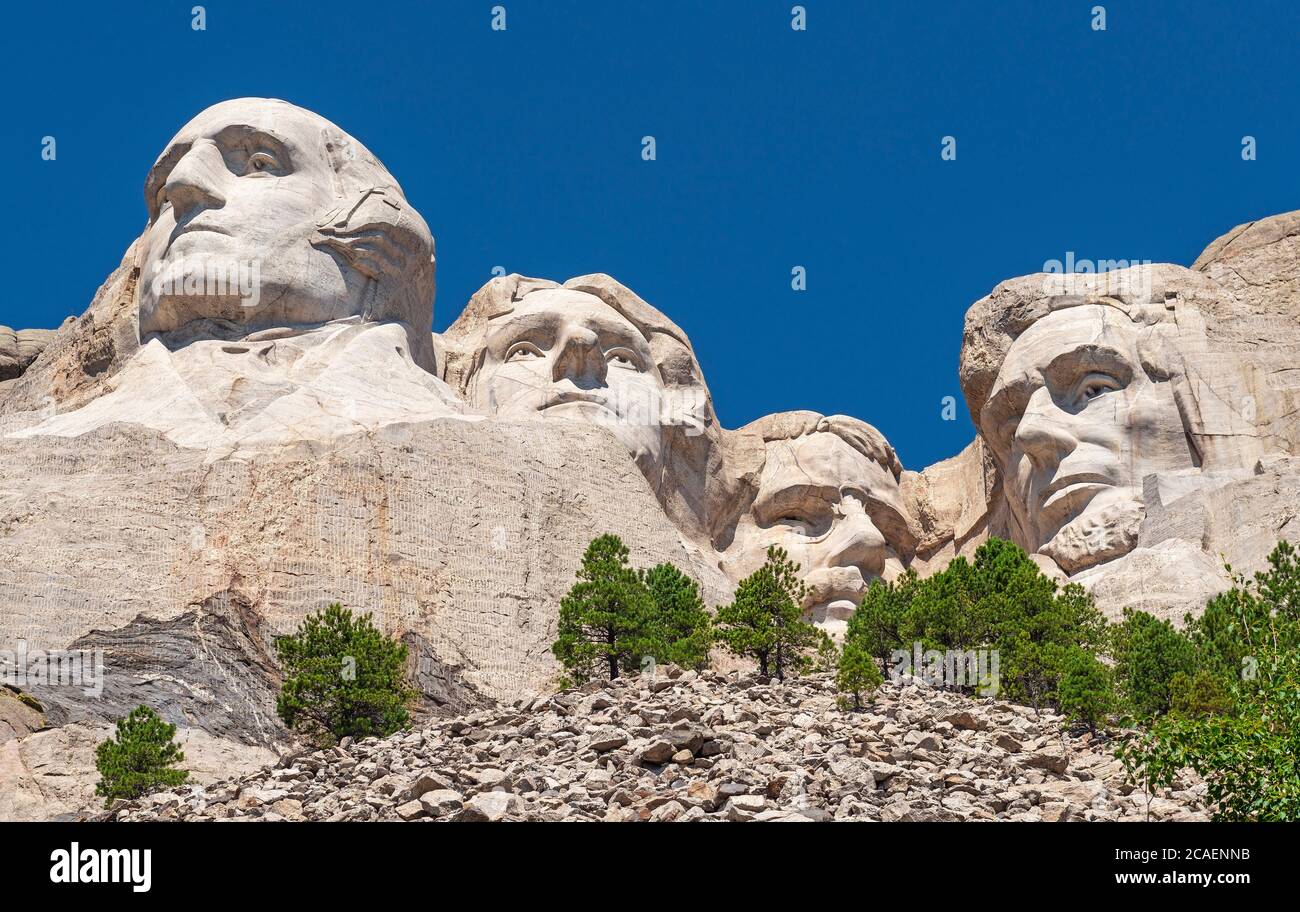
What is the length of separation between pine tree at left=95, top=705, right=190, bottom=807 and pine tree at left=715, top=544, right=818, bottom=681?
590 cm

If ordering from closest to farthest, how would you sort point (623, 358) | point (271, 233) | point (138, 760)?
1. point (138, 760)
2. point (271, 233)
3. point (623, 358)

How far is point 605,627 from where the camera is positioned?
28672 millimetres

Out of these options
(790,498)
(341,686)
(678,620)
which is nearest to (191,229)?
(678,620)

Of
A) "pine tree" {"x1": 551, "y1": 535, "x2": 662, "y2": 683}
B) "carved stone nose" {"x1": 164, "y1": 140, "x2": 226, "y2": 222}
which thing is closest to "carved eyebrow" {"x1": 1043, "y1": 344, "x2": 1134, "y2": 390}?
"carved stone nose" {"x1": 164, "y1": 140, "x2": 226, "y2": 222}

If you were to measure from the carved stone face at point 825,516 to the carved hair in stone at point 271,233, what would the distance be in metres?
8.14

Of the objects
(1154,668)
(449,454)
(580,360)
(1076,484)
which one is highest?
(580,360)

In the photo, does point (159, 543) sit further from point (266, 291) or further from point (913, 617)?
point (913, 617)

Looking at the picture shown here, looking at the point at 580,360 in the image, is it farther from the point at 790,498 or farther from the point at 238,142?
the point at 238,142

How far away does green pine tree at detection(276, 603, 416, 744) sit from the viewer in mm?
26906

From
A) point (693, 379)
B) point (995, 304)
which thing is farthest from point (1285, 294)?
point (693, 379)

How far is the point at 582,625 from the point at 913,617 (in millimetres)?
3611

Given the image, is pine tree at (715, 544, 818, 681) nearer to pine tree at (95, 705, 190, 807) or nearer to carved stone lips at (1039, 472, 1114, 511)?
pine tree at (95, 705, 190, 807)

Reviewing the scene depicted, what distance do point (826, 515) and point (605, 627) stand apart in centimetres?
1748

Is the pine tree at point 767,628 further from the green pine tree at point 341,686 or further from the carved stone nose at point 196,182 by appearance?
the carved stone nose at point 196,182
